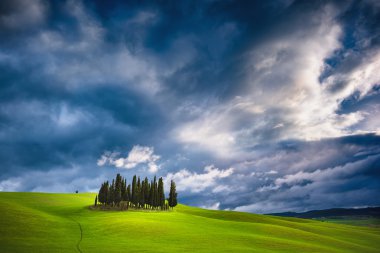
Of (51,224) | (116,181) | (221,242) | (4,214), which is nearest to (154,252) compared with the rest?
(221,242)

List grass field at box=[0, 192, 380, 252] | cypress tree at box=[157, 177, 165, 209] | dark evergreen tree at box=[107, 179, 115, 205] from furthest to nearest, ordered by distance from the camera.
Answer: cypress tree at box=[157, 177, 165, 209] < dark evergreen tree at box=[107, 179, 115, 205] < grass field at box=[0, 192, 380, 252]

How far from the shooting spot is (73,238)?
167 ft

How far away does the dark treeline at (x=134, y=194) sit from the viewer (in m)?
114

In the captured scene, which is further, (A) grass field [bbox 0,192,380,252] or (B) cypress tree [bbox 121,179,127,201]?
(B) cypress tree [bbox 121,179,127,201]

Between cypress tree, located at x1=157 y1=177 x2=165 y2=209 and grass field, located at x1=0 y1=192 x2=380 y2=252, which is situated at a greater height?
cypress tree, located at x1=157 y1=177 x2=165 y2=209

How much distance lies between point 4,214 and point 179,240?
3900 centimetres

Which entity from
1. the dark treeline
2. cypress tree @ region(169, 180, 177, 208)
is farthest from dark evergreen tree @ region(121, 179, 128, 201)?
cypress tree @ region(169, 180, 177, 208)

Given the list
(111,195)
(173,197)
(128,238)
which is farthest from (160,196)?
(128,238)

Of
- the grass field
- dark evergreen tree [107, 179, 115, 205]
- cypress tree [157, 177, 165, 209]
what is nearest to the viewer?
the grass field

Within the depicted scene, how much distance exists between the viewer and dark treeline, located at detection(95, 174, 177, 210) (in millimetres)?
114500

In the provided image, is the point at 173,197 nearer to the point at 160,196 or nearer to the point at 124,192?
the point at 160,196

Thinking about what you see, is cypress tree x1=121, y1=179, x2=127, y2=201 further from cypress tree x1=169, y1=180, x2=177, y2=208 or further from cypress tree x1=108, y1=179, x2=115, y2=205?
cypress tree x1=169, y1=180, x2=177, y2=208

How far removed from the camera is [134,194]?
4665 inches

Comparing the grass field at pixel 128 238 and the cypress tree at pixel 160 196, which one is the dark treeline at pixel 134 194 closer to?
the cypress tree at pixel 160 196
